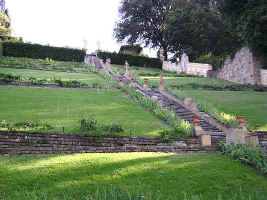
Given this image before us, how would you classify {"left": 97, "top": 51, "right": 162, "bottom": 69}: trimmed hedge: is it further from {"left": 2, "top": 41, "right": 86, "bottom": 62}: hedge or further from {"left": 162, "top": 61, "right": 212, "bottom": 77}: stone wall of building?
{"left": 162, "top": 61, "right": 212, "bottom": 77}: stone wall of building

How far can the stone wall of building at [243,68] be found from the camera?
26.7m

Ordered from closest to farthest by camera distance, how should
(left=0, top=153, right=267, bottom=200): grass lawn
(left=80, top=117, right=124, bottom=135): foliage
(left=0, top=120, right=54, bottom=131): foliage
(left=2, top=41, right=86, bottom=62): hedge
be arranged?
(left=0, top=153, right=267, bottom=200): grass lawn, (left=0, top=120, right=54, bottom=131): foliage, (left=80, top=117, right=124, bottom=135): foliage, (left=2, top=41, right=86, bottom=62): hedge

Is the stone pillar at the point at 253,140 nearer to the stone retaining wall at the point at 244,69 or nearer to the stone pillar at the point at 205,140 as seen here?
the stone pillar at the point at 205,140

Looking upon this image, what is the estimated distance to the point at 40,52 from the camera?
37.6 m

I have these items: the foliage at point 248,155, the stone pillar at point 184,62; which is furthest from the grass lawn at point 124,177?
the stone pillar at point 184,62

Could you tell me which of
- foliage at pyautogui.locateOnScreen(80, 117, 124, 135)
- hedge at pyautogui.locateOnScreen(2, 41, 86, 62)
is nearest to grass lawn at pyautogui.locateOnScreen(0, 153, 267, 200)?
foliage at pyautogui.locateOnScreen(80, 117, 124, 135)

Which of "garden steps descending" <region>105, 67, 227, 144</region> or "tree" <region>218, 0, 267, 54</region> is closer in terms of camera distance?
"garden steps descending" <region>105, 67, 227, 144</region>

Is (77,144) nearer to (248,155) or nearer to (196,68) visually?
(248,155)

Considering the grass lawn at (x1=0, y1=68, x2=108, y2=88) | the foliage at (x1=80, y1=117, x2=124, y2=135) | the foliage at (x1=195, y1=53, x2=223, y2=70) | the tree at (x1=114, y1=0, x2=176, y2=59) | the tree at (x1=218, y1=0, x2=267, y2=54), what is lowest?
the foliage at (x1=80, y1=117, x2=124, y2=135)

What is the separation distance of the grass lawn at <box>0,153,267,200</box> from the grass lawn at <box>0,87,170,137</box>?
386cm

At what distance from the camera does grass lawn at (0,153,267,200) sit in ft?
16.3

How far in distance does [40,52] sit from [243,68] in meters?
24.6

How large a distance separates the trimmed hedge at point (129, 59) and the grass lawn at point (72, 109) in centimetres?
2361

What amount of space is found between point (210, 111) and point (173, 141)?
475cm
